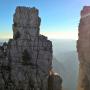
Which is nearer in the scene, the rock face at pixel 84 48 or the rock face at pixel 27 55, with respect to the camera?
the rock face at pixel 27 55

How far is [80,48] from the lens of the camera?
283ft

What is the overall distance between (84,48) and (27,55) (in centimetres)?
1921

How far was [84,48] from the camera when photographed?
84562 mm

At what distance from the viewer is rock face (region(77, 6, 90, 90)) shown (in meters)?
82.8

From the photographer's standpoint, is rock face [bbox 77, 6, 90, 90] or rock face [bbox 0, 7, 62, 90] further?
rock face [bbox 77, 6, 90, 90]

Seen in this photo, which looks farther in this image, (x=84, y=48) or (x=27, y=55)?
(x=84, y=48)

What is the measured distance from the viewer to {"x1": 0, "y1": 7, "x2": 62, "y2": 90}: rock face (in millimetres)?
72062

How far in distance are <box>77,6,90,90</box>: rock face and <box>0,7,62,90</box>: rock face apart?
12765 millimetres

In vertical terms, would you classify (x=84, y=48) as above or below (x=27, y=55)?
above

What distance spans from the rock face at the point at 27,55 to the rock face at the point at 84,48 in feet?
41.9

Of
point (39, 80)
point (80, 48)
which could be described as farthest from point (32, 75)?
point (80, 48)

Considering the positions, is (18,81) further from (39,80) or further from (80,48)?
(80,48)

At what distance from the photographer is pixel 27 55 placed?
7306 centimetres

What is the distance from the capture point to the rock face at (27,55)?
2837 inches
